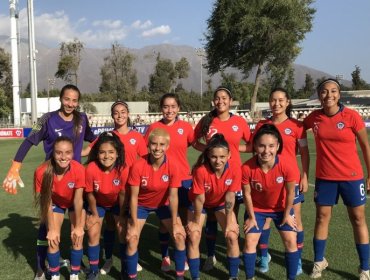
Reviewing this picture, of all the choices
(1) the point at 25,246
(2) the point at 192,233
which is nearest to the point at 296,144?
(2) the point at 192,233

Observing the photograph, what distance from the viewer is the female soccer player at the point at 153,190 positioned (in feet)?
12.2

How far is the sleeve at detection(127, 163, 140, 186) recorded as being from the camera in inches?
146

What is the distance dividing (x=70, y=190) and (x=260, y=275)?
2.12 meters

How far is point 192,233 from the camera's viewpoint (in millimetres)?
3840

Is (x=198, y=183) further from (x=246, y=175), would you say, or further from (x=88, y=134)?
(x=88, y=134)

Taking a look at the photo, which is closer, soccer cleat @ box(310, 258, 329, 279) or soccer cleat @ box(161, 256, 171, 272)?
soccer cleat @ box(310, 258, 329, 279)

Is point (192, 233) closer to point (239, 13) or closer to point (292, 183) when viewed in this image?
point (292, 183)

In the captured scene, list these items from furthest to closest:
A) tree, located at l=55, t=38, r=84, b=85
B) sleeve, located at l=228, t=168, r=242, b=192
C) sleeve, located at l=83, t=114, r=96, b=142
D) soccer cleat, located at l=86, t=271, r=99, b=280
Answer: tree, located at l=55, t=38, r=84, b=85
sleeve, located at l=83, t=114, r=96, b=142
soccer cleat, located at l=86, t=271, r=99, b=280
sleeve, located at l=228, t=168, r=242, b=192

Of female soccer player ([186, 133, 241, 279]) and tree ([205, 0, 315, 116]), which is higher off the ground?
tree ([205, 0, 315, 116])

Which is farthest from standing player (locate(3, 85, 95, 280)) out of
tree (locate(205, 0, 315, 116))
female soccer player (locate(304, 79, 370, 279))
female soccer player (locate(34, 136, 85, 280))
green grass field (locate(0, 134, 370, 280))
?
tree (locate(205, 0, 315, 116))

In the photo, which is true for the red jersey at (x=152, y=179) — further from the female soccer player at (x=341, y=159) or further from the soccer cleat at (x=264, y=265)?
the female soccer player at (x=341, y=159)

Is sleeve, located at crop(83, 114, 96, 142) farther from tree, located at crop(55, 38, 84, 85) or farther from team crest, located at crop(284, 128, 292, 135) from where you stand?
tree, located at crop(55, 38, 84, 85)

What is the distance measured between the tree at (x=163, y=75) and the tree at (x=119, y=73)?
3485 mm

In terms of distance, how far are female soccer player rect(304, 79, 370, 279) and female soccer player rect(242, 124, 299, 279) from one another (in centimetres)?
53
